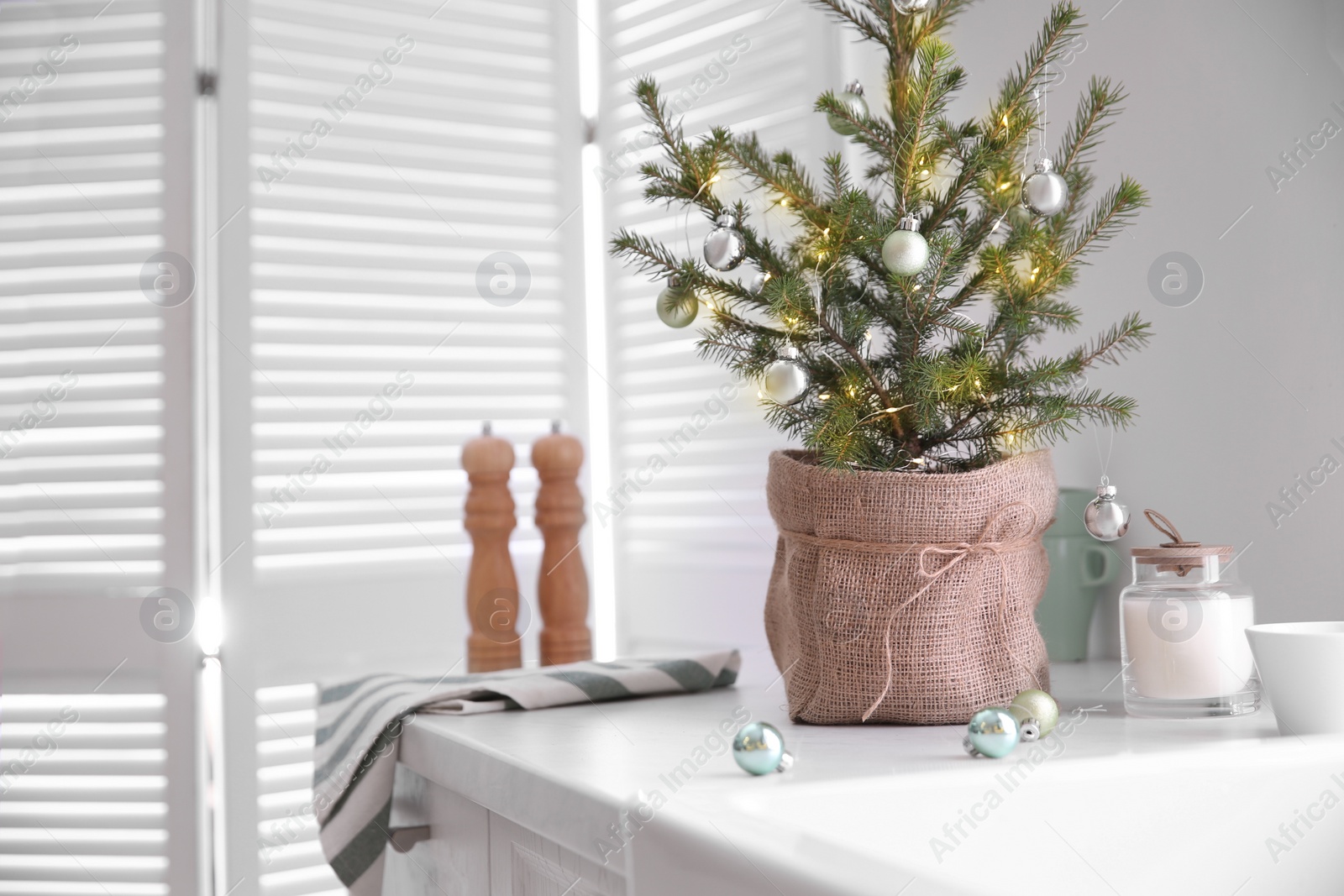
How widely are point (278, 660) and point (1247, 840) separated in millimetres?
1244

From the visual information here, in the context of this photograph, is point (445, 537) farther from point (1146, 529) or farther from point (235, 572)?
point (1146, 529)

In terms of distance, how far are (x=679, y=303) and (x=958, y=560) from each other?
285 mm

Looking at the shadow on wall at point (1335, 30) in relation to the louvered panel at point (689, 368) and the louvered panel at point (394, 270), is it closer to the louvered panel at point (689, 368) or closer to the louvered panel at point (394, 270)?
the louvered panel at point (689, 368)

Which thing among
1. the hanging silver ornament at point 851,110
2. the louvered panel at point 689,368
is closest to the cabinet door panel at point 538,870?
the hanging silver ornament at point 851,110

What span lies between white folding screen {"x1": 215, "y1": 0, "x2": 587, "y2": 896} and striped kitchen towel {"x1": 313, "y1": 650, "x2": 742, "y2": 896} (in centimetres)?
53

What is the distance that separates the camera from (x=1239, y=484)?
3.03 feet

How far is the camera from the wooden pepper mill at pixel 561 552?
4.59 feet

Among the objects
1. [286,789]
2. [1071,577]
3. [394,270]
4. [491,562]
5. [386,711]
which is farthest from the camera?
[394,270]

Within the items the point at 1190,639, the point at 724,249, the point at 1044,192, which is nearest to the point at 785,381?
the point at 724,249

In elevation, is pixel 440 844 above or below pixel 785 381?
below

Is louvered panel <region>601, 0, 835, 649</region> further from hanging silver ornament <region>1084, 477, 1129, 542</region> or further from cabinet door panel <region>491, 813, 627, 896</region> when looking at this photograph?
cabinet door panel <region>491, 813, 627, 896</region>

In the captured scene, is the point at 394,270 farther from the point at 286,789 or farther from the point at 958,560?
the point at 958,560

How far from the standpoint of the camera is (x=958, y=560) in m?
0.76

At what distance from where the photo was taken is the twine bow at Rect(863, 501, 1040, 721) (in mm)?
756
